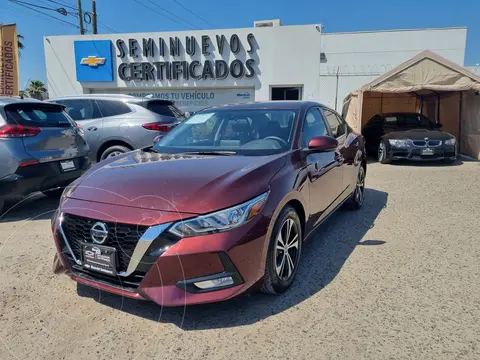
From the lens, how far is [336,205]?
13.6 ft

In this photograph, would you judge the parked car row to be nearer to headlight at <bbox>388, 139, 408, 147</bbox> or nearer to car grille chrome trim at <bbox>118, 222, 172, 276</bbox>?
car grille chrome trim at <bbox>118, 222, 172, 276</bbox>

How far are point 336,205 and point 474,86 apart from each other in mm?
7679

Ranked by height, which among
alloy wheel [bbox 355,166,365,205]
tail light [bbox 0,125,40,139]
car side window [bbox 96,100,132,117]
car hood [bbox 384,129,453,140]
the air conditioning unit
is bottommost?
alloy wheel [bbox 355,166,365,205]

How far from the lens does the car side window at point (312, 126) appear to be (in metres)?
3.48

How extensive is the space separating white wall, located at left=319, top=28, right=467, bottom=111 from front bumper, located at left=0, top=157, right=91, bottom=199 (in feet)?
45.4

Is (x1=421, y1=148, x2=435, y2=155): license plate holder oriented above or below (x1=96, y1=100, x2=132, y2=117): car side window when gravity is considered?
below

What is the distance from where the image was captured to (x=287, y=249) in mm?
2840

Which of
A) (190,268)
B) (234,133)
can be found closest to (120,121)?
(234,133)

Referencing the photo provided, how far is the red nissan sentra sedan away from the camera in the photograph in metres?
2.19

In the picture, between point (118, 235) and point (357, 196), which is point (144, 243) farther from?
point (357, 196)

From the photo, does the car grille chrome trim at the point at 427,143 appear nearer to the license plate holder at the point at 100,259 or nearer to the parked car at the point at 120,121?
the parked car at the point at 120,121

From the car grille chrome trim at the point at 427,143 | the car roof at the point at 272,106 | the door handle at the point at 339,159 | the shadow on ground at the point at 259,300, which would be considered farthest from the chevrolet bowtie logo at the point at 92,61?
the shadow on ground at the point at 259,300

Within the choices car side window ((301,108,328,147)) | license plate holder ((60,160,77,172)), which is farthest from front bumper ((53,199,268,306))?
license plate holder ((60,160,77,172))

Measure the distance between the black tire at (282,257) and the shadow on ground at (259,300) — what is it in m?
0.11
